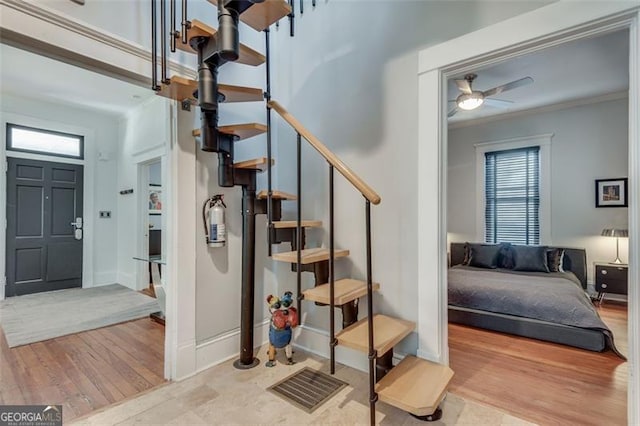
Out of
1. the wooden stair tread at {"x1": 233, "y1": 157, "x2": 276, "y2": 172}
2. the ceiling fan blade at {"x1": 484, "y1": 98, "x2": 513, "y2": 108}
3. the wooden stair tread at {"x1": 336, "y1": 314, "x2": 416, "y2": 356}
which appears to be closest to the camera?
the wooden stair tread at {"x1": 336, "y1": 314, "x2": 416, "y2": 356}

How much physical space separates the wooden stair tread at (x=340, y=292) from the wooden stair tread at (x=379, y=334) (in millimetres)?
187

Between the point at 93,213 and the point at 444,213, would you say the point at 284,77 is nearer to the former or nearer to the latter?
the point at 444,213

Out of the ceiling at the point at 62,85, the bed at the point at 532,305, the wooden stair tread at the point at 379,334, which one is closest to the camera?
the wooden stair tread at the point at 379,334

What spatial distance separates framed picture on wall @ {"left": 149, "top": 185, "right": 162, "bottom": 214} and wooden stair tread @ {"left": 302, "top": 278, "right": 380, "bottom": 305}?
455 centimetres

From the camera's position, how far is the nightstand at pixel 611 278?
398 centimetres

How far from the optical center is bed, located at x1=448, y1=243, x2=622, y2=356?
9.11ft

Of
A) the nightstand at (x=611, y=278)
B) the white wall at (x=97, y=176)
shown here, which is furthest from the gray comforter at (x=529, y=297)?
the white wall at (x=97, y=176)

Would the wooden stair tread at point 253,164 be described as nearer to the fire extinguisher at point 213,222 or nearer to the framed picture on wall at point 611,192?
the fire extinguisher at point 213,222

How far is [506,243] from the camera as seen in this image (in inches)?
188

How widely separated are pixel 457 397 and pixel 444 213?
118 centimetres

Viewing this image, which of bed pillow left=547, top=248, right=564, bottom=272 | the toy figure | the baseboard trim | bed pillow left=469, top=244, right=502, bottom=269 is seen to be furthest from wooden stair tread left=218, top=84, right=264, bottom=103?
bed pillow left=547, top=248, right=564, bottom=272

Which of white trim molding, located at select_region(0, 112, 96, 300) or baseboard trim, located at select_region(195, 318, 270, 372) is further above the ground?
white trim molding, located at select_region(0, 112, 96, 300)

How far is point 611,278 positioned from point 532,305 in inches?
77.7

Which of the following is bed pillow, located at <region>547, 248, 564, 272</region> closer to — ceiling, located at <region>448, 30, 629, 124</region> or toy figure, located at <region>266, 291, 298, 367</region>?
ceiling, located at <region>448, 30, 629, 124</region>
